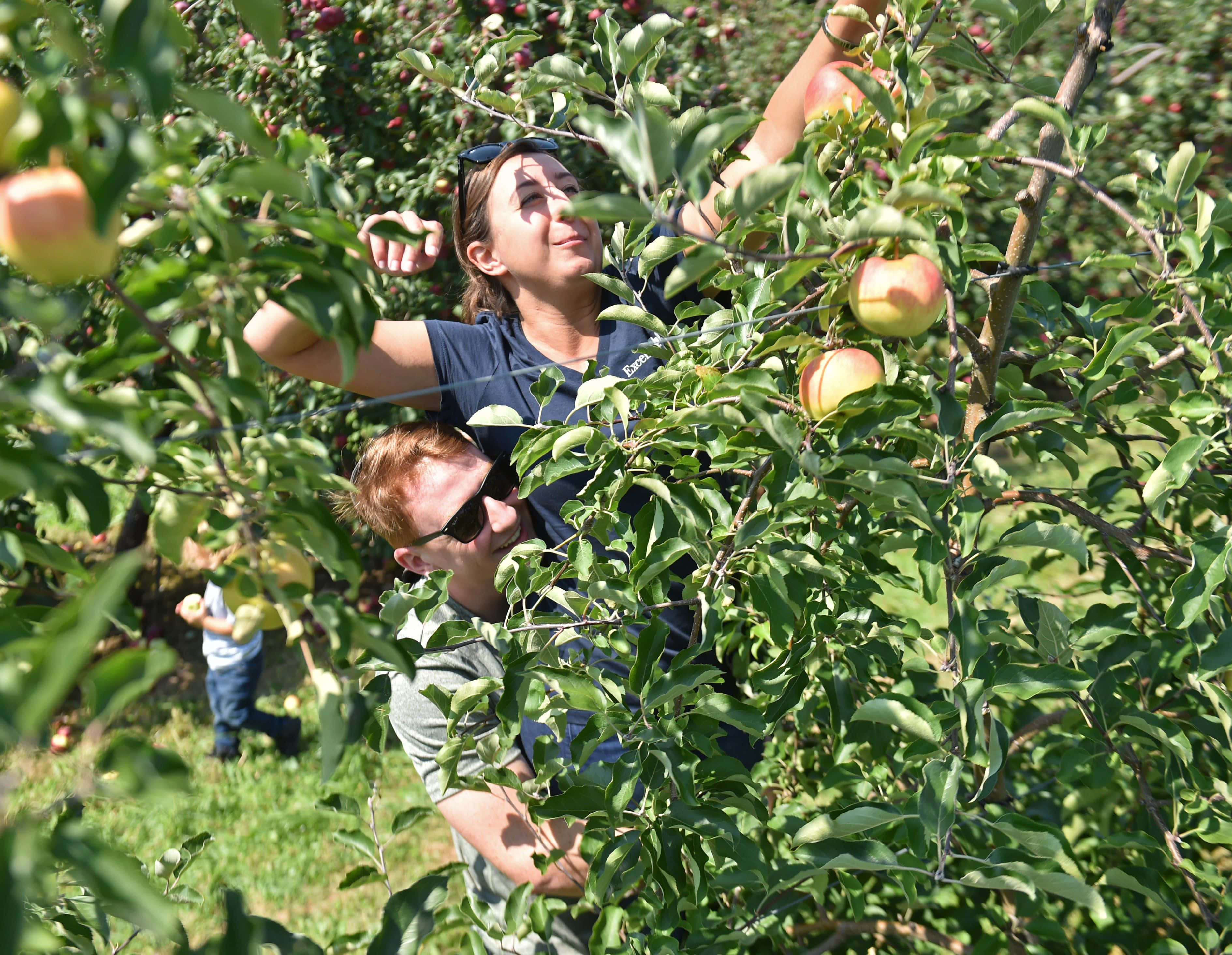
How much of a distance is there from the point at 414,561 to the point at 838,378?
3.26 feet

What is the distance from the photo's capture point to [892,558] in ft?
12.5

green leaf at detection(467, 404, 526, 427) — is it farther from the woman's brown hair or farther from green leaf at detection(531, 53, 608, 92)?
the woman's brown hair

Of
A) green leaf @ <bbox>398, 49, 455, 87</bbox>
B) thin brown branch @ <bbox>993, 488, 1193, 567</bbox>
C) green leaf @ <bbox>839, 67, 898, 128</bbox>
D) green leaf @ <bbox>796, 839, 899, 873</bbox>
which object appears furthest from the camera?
green leaf @ <bbox>398, 49, 455, 87</bbox>

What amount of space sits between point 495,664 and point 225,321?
107cm

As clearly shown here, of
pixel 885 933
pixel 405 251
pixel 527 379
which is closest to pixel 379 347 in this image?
pixel 405 251

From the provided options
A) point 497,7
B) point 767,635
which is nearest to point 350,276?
point 767,635

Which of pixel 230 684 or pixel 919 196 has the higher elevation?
pixel 919 196

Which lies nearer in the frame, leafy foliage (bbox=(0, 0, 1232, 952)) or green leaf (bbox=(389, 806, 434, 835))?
leafy foliage (bbox=(0, 0, 1232, 952))

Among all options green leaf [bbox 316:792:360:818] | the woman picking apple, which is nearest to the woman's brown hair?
the woman picking apple

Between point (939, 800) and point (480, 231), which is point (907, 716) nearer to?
point (939, 800)

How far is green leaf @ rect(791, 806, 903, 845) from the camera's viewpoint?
100 cm

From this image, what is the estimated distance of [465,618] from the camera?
1.69 metres

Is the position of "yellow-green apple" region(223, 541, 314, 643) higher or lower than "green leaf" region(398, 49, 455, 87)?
lower

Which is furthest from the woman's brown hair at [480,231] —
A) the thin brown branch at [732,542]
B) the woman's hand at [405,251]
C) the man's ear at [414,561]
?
the thin brown branch at [732,542]
